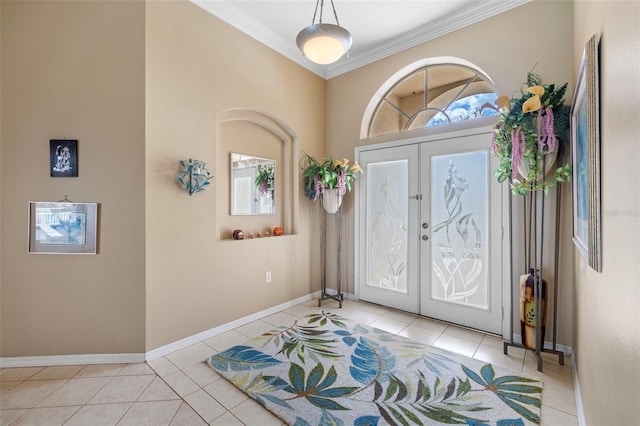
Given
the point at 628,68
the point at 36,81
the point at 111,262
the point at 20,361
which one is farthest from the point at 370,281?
the point at 36,81

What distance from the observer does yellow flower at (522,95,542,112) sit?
2.05 meters

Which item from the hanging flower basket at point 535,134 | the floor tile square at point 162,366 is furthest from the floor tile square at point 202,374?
the hanging flower basket at point 535,134

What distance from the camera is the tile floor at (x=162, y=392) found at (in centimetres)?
174

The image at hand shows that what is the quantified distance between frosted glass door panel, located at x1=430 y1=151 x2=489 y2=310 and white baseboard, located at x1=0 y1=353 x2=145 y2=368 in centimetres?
304

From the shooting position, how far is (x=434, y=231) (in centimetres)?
320

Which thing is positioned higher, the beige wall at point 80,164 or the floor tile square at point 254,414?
the beige wall at point 80,164

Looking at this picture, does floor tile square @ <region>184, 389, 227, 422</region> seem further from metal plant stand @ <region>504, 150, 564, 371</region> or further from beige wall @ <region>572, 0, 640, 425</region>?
metal plant stand @ <region>504, 150, 564, 371</region>

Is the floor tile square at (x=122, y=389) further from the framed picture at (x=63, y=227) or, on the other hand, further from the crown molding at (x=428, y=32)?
the crown molding at (x=428, y=32)

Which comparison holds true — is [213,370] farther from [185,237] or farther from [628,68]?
[628,68]

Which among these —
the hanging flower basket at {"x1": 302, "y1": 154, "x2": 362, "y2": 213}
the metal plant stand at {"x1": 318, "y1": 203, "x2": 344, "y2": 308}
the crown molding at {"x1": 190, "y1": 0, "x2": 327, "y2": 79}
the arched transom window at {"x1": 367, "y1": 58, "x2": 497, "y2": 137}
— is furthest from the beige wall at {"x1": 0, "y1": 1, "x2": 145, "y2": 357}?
the arched transom window at {"x1": 367, "y1": 58, "x2": 497, "y2": 137}

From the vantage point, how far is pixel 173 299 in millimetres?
2572

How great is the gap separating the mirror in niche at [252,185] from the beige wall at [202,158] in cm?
11

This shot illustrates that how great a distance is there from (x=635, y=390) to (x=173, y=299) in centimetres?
286

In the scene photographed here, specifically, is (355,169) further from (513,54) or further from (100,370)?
(100,370)
